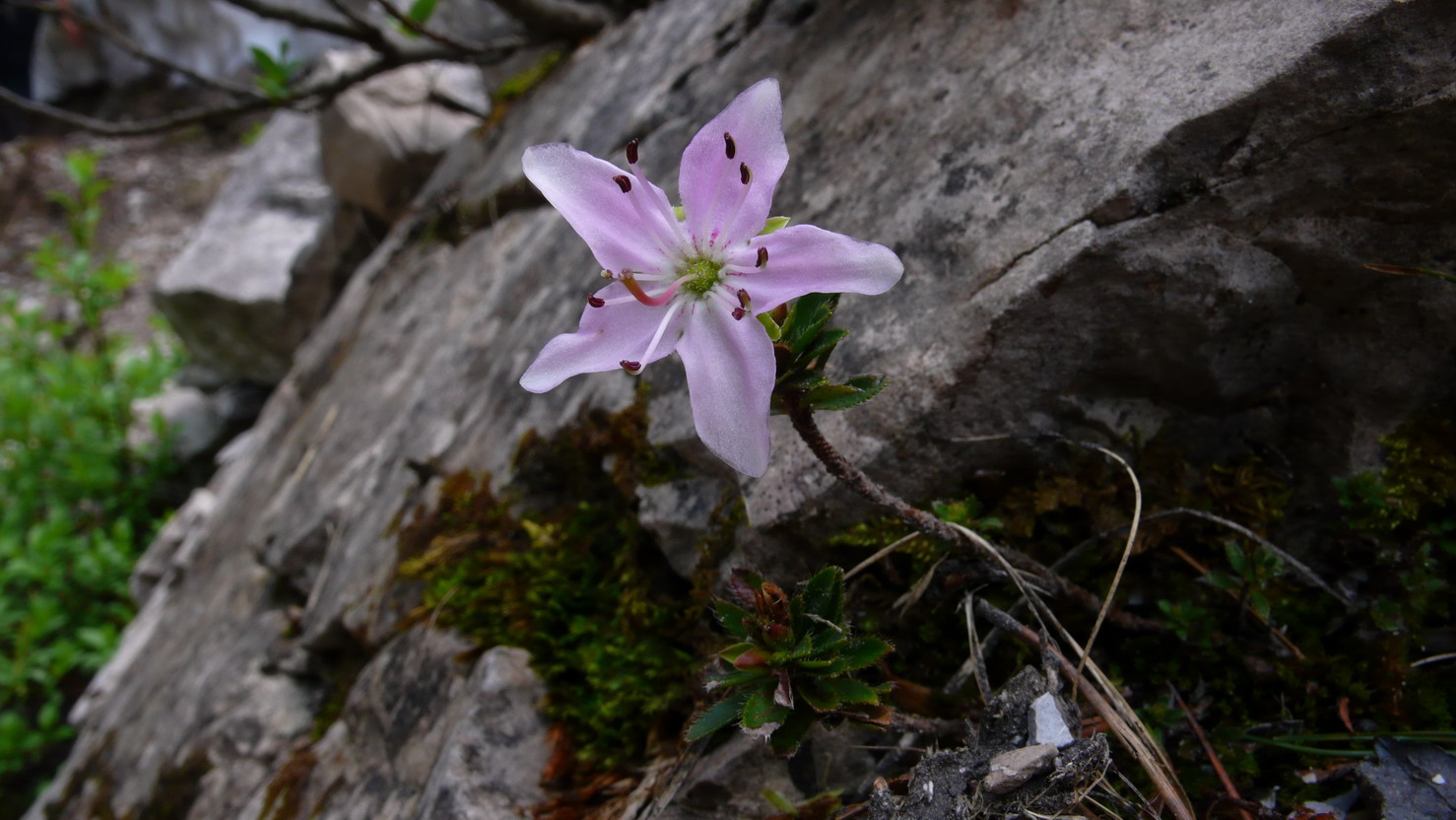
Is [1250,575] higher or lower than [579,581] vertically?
lower

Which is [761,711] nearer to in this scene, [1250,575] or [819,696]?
[819,696]

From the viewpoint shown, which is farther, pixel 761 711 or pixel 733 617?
pixel 733 617

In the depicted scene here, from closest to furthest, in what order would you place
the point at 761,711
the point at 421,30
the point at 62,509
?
the point at 761,711, the point at 421,30, the point at 62,509

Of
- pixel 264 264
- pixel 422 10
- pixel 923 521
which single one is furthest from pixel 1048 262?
pixel 264 264

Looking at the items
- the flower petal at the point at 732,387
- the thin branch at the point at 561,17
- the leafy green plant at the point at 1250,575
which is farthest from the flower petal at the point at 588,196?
the thin branch at the point at 561,17

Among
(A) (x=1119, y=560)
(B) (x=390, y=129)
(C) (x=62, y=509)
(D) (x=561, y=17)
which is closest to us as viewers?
(A) (x=1119, y=560)

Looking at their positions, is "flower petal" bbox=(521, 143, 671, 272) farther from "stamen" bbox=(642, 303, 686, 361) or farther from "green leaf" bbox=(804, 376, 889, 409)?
"green leaf" bbox=(804, 376, 889, 409)

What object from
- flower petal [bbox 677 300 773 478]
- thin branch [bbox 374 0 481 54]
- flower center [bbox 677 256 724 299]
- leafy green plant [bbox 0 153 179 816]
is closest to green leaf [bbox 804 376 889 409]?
flower petal [bbox 677 300 773 478]
